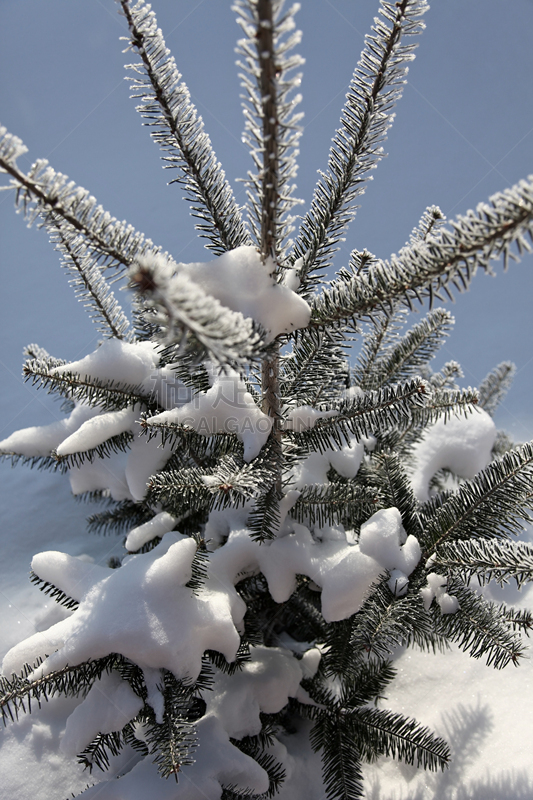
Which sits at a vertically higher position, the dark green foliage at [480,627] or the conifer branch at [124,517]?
the conifer branch at [124,517]

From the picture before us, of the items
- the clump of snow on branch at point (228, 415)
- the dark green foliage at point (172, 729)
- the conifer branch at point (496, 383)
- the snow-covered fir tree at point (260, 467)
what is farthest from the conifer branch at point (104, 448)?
the conifer branch at point (496, 383)

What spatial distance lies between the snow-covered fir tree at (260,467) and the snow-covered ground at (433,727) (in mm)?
48

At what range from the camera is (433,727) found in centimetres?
73

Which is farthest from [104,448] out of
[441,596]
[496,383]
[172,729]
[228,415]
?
[496,383]

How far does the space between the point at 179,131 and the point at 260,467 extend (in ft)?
1.12

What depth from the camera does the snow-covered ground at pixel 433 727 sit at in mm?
661

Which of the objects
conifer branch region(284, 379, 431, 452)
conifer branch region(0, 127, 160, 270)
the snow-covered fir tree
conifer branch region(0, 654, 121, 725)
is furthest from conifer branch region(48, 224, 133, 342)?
conifer branch region(0, 654, 121, 725)

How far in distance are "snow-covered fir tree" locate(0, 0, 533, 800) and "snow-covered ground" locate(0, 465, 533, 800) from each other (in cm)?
5

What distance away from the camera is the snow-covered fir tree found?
0.37m

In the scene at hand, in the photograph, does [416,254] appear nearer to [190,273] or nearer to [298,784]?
[190,273]

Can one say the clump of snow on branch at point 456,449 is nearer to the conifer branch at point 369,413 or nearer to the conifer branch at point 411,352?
the conifer branch at point 411,352

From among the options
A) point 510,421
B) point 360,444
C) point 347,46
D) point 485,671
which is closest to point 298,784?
point 485,671

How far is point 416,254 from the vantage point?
0.38 m

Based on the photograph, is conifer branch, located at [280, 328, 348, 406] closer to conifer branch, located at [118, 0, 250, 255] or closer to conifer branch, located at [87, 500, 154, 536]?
conifer branch, located at [118, 0, 250, 255]
